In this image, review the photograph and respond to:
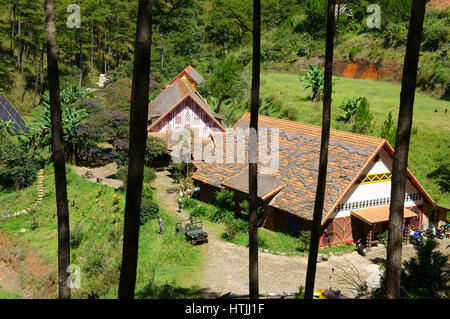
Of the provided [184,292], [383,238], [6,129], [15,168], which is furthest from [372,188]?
[6,129]

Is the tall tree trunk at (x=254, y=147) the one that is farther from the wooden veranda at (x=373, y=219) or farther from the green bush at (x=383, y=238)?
the green bush at (x=383, y=238)

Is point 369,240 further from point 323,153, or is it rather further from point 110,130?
point 110,130

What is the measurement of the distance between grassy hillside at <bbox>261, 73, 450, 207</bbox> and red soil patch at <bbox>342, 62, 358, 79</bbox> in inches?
95.1

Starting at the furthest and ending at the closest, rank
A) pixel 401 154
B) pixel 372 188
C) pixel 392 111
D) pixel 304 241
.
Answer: pixel 392 111 → pixel 372 188 → pixel 304 241 → pixel 401 154

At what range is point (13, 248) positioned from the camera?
2728 cm

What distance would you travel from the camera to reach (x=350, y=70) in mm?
62438

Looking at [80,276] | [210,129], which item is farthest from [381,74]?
[80,276]

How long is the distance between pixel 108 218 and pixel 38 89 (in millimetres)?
44032

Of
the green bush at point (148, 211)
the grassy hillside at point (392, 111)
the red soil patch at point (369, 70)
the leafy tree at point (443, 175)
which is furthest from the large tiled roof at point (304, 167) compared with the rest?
the red soil patch at point (369, 70)

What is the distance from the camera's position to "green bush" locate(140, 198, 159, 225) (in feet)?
90.4

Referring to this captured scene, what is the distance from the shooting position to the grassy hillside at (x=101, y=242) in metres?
20.3

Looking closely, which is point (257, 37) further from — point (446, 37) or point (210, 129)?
point (446, 37)

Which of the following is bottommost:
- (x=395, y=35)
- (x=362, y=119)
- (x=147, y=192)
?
(x=147, y=192)

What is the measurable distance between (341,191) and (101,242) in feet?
50.8
